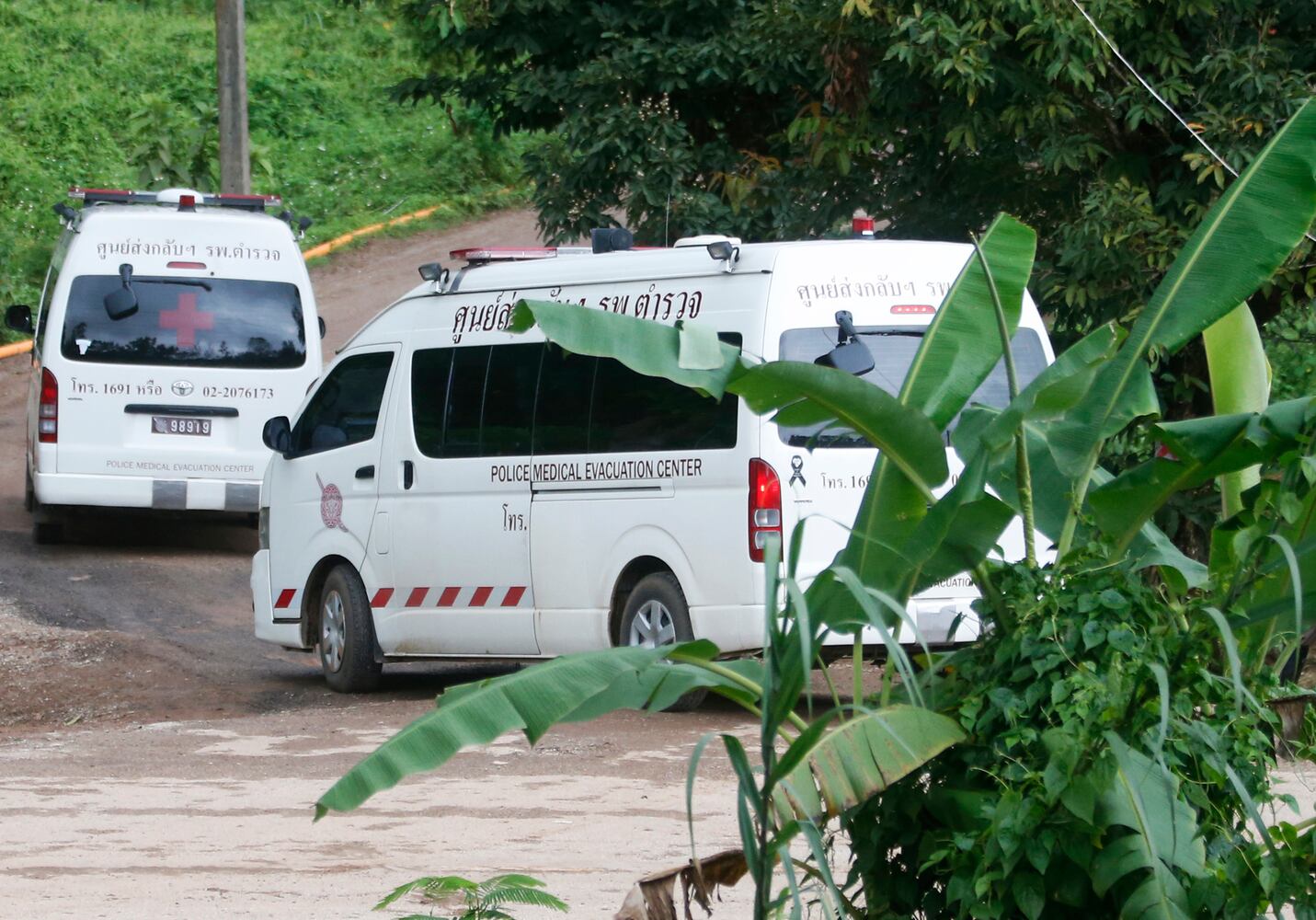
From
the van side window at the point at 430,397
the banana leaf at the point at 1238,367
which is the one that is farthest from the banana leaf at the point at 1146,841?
the van side window at the point at 430,397

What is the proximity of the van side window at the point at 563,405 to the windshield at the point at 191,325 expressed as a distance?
516cm

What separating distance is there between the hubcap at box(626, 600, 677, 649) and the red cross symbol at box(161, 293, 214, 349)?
6197 mm

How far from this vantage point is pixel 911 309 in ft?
29.1

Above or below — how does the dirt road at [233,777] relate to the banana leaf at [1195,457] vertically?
below

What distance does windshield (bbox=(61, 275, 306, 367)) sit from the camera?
1388cm

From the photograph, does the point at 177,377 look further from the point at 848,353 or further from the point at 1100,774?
the point at 1100,774

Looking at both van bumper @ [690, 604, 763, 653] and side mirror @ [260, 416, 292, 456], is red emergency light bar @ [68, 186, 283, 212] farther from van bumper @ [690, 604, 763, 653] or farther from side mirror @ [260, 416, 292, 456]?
van bumper @ [690, 604, 763, 653]

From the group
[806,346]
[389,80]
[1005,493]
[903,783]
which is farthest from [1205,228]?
[389,80]

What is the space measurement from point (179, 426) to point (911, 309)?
709 centimetres

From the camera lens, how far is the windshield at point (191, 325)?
13.9m

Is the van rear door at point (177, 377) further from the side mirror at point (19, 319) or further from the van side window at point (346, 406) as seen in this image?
the van side window at point (346, 406)

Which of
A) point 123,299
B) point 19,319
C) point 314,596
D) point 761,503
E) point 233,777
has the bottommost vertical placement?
point 233,777

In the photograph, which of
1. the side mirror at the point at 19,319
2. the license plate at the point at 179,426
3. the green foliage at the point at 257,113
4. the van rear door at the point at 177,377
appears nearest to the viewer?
the van rear door at the point at 177,377

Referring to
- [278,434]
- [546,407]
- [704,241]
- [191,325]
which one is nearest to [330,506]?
[278,434]
